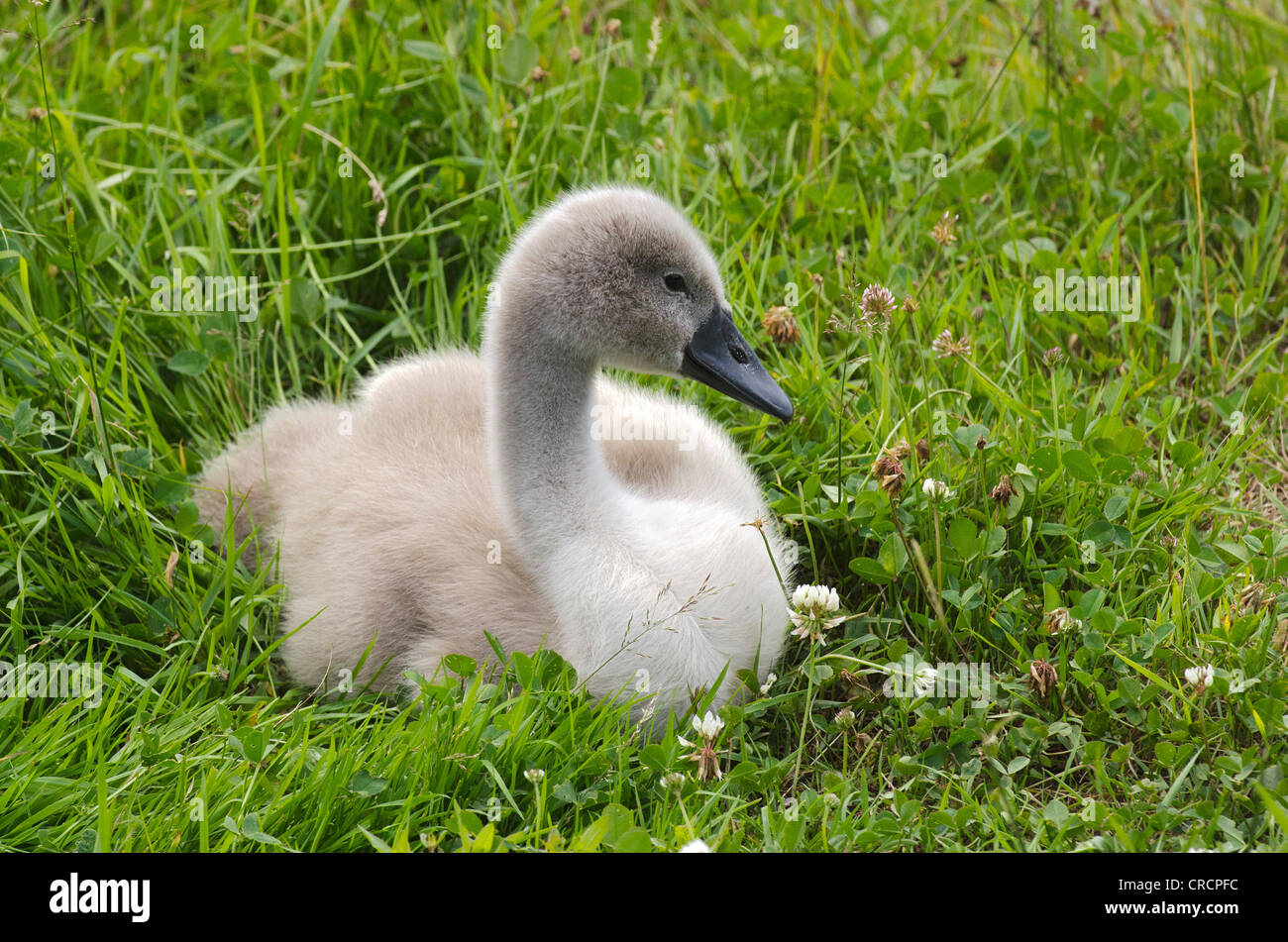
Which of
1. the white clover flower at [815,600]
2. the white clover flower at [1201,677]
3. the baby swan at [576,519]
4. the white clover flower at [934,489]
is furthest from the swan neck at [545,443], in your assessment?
the white clover flower at [1201,677]

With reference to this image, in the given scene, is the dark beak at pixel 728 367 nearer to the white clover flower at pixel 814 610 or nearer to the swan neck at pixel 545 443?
the swan neck at pixel 545 443

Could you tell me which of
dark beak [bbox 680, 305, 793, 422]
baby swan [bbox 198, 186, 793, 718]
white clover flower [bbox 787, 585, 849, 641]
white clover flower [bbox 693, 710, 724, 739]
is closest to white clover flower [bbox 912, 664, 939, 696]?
white clover flower [bbox 787, 585, 849, 641]

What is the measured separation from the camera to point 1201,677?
301cm

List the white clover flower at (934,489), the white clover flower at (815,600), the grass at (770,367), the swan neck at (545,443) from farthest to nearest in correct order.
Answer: the white clover flower at (934,489) → the swan neck at (545,443) → the white clover flower at (815,600) → the grass at (770,367)

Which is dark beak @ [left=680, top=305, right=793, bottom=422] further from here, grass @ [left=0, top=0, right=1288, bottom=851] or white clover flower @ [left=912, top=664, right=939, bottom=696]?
white clover flower @ [left=912, top=664, right=939, bottom=696]

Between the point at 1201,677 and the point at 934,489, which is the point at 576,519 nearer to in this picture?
the point at 934,489

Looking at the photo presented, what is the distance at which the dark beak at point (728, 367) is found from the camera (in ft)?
11.1

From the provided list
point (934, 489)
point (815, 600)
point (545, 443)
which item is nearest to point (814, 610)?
point (815, 600)

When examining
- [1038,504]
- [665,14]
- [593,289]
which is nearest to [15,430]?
[593,289]

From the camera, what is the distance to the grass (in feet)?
9.71

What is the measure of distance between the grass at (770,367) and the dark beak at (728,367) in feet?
1.29

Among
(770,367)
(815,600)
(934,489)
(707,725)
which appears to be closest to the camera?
(707,725)

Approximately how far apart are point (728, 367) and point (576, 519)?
57 centimetres

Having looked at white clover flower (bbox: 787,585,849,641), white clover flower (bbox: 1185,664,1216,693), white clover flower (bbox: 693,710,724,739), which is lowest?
white clover flower (bbox: 693,710,724,739)
